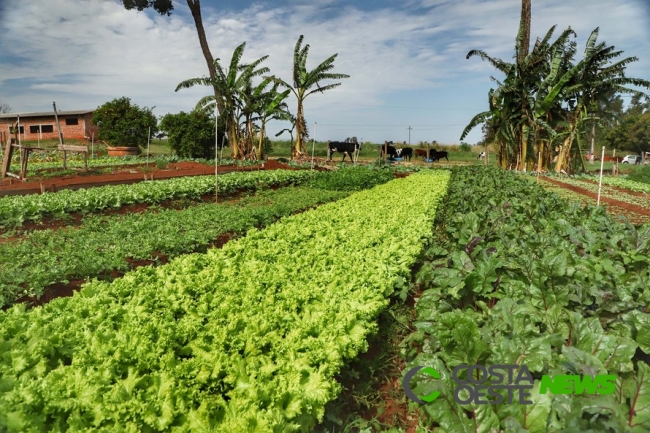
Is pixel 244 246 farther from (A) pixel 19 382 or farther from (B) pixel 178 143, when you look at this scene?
(B) pixel 178 143

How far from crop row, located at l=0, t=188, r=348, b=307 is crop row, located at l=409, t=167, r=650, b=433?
3986 millimetres

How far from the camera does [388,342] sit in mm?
4340

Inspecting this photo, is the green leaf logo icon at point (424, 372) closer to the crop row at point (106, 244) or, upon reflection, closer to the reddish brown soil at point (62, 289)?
the reddish brown soil at point (62, 289)

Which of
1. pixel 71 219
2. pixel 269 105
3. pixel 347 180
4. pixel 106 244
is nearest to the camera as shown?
pixel 106 244

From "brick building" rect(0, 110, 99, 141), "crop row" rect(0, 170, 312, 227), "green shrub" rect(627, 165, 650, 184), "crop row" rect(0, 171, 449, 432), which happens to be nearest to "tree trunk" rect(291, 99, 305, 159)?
"crop row" rect(0, 170, 312, 227)

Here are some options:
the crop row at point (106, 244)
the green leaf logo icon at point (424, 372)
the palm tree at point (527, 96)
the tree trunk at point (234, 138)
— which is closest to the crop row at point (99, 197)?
the crop row at point (106, 244)

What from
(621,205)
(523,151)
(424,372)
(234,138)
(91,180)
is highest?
(234,138)

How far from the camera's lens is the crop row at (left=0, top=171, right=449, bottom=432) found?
7.64ft

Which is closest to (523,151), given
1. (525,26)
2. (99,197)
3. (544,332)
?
(525,26)

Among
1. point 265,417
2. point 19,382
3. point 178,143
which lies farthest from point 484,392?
point 178,143

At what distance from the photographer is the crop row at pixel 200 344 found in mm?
2330

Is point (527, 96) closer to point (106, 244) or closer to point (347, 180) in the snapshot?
point (347, 180)

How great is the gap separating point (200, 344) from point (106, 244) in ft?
14.8

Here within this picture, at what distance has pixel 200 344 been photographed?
9.93 feet
